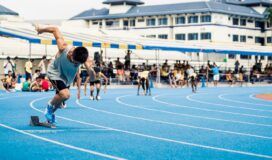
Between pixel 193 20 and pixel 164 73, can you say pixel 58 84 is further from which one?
pixel 193 20

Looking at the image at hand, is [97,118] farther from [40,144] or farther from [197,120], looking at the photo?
[40,144]

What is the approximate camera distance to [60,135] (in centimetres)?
1077

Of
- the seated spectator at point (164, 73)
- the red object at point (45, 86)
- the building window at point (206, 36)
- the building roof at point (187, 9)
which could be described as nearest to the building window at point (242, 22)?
the building roof at point (187, 9)

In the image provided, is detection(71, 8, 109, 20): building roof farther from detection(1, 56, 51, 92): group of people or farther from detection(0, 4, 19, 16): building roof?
detection(1, 56, 51, 92): group of people

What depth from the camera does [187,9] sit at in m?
93.5

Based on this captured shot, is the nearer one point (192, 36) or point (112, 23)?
point (192, 36)

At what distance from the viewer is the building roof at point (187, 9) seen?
92.6 meters

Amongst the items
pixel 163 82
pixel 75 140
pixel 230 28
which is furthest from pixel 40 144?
pixel 230 28

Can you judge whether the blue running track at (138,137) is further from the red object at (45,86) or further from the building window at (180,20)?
the building window at (180,20)

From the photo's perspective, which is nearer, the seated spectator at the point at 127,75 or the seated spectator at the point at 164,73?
the seated spectator at the point at 127,75

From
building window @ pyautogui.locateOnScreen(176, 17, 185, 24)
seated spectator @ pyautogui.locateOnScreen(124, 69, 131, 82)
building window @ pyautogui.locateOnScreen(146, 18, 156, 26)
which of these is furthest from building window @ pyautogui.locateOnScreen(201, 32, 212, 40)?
seated spectator @ pyautogui.locateOnScreen(124, 69, 131, 82)

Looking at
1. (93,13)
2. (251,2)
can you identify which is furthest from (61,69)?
(93,13)

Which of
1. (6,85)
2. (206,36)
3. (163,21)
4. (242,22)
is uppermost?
(163,21)

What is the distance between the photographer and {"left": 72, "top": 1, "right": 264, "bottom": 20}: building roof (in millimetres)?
92562
